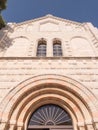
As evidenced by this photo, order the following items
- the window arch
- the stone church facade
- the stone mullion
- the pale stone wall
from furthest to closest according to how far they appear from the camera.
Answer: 1. the window arch
2. the stone mullion
3. the pale stone wall
4. the stone church facade

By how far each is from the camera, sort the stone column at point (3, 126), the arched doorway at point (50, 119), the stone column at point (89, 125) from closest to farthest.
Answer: the stone column at point (3, 126) < the stone column at point (89, 125) < the arched doorway at point (50, 119)

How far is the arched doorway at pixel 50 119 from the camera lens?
27.1ft

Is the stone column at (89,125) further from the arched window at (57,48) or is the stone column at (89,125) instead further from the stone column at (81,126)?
the arched window at (57,48)

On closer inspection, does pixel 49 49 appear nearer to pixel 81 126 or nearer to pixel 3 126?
pixel 81 126

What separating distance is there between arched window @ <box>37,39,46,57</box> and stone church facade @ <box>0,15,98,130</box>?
13.5 inches

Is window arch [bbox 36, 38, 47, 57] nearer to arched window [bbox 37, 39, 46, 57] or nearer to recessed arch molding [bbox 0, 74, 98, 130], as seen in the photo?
arched window [bbox 37, 39, 46, 57]

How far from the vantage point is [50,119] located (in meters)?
8.61

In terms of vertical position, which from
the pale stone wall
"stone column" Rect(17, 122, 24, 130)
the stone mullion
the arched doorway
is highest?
the stone mullion

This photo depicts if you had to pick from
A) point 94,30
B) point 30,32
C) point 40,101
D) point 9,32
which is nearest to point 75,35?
point 94,30

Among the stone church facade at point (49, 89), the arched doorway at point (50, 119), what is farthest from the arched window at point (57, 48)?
the arched doorway at point (50, 119)

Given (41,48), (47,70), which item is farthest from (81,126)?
(41,48)

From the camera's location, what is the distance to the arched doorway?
27.1ft

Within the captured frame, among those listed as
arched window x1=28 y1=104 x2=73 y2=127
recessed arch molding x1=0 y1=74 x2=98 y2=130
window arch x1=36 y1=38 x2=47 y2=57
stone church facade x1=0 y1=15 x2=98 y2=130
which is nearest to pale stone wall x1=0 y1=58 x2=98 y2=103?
stone church facade x1=0 y1=15 x2=98 y2=130

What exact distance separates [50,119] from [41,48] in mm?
5309
